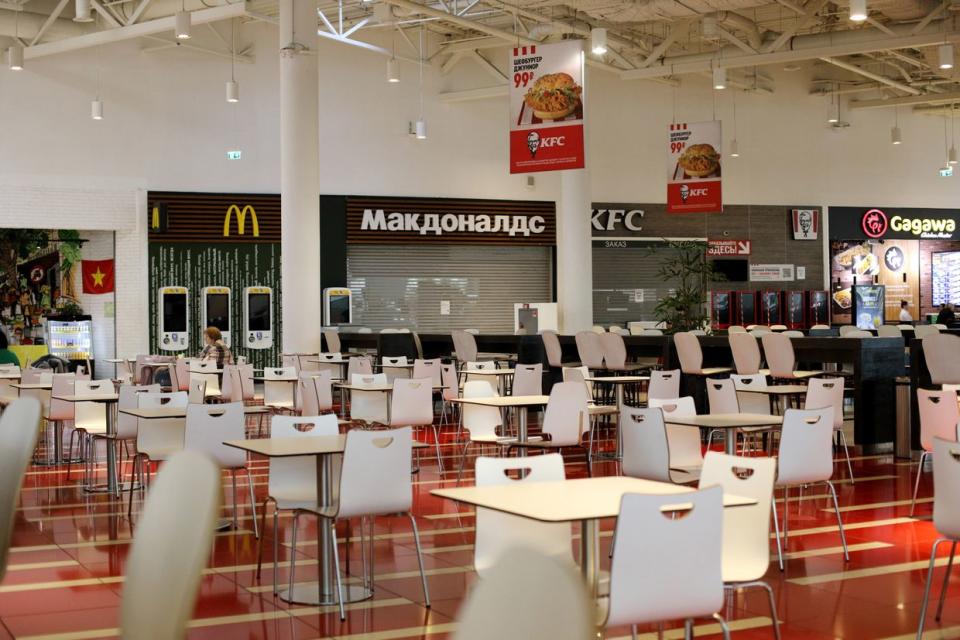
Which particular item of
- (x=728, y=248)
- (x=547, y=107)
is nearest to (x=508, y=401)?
(x=547, y=107)

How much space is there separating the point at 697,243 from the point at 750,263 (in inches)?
57.6

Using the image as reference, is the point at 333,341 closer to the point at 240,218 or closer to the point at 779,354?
→ the point at 240,218

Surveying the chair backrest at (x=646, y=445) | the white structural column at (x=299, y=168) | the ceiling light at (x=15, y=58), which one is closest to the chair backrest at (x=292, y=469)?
the chair backrest at (x=646, y=445)

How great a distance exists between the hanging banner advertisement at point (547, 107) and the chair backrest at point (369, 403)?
10.4ft

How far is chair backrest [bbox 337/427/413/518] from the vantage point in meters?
5.12

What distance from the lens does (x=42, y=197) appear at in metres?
18.1

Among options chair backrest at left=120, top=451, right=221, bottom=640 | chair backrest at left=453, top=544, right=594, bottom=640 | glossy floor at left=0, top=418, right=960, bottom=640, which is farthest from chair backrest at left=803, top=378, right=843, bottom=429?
chair backrest at left=453, top=544, right=594, bottom=640

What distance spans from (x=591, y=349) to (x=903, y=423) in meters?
4.02

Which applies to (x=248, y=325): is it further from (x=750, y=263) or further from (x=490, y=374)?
(x=750, y=263)

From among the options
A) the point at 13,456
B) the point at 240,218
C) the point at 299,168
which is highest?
the point at 299,168

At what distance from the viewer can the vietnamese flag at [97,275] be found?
19.2m

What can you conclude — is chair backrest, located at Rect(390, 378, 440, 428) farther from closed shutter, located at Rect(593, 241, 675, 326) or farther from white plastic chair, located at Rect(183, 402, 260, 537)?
closed shutter, located at Rect(593, 241, 675, 326)

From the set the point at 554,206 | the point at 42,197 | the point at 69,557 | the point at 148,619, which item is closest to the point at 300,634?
the point at 69,557

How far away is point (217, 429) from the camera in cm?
696
